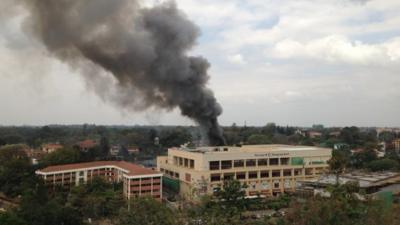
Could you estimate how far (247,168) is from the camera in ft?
96.8

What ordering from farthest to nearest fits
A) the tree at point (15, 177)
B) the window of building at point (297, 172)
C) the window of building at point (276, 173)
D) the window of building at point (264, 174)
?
the window of building at point (297, 172) → the window of building at point (276, 173) → the window of building at point (264, 174) → the tree at point (15, 177)

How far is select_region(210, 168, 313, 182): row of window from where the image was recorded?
2866cm

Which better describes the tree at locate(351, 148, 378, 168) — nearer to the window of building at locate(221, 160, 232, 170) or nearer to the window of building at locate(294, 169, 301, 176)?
the window of building at locate(294, 169, 301, 176)

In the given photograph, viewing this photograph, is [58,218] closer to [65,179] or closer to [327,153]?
[65,179]

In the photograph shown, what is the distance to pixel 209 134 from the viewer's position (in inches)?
1361

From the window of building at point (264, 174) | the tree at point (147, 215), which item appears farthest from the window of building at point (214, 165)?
the tree at point (147, 215)

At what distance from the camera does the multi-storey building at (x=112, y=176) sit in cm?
2659

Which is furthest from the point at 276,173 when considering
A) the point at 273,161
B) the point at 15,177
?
the point at 15,177

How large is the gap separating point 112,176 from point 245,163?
1038cm

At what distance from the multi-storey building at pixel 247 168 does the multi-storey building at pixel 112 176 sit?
2736 mm

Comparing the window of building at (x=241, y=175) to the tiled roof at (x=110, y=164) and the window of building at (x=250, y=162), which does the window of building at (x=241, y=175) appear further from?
the tiled roof at (x=110, y=164)

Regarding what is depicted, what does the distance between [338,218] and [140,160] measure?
1551 inches

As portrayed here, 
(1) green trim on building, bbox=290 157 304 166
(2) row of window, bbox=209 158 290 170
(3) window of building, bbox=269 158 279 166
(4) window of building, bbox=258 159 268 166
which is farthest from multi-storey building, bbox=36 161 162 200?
(1) green trim on building, bbox=290 157 304 166

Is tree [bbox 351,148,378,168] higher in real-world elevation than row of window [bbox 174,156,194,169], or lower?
lower
